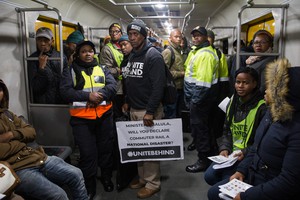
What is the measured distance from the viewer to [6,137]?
2178 millimetres

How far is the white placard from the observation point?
2.81 meters

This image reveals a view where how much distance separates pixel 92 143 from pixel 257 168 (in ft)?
5.66

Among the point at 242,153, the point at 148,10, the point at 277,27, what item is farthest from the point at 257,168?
the point at 148,10

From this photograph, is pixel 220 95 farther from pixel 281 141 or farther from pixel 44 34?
pixel 44 34

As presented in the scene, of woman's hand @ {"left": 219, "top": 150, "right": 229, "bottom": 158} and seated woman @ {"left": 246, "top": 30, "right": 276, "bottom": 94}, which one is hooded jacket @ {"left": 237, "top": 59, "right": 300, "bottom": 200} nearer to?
woman's hand @ {"left": 219, "top": 150, "right": 229, "bottom": 158}

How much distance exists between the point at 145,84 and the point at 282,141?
154cm

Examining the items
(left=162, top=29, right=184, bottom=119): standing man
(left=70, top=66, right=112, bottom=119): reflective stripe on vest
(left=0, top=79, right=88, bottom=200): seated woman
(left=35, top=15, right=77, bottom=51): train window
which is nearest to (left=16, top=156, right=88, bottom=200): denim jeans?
(left=0, top=79, right=88, bottom=200): seated woman

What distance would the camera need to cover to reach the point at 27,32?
3408 mm

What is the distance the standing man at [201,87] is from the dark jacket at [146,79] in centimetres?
76

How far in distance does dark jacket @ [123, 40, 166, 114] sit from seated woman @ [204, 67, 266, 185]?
0.75 meters

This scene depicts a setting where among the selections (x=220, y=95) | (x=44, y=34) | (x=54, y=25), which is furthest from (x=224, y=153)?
(x=54, y=25)

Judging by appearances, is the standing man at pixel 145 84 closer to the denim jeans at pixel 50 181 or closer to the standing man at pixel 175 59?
the denim jeans at pixel 50 181

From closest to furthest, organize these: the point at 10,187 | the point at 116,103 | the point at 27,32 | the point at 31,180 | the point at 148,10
→ the point at 10,187 → the point at 31,180 → the point at 27,32 → the point at 116,103 → the point at 148,10

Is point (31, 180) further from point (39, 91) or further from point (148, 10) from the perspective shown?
point (148, 10)
